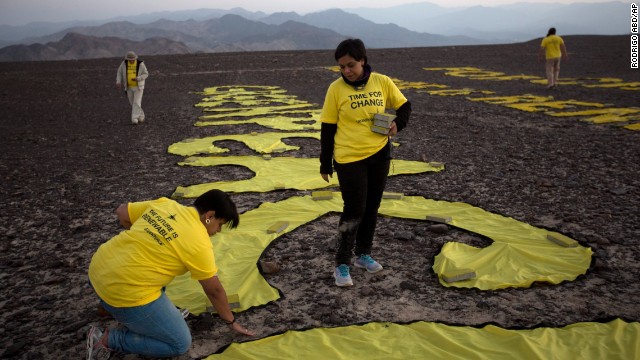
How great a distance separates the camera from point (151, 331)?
305 cm

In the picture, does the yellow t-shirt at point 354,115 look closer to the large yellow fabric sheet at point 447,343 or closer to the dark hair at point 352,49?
the dark hair at point 352,49

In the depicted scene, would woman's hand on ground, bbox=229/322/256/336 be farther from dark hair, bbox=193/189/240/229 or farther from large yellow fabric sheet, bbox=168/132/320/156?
large yellow fabric sheet, bbox=168/132/320/156

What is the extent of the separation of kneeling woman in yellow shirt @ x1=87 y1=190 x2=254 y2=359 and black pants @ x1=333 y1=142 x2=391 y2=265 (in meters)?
1.15

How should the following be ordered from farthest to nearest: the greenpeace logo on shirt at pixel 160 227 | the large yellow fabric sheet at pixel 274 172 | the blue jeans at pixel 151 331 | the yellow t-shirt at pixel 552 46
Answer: the yellow t-shirt at pixel 552 46 < the large yellow fabric sheet at pixel 274 172 < the blue jeans at pixel 151 331 < the greenpeace logo on shirt at pixel 160 227

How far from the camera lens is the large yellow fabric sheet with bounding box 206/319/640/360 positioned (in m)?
3.09

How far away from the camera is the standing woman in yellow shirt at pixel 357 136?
3.74 m

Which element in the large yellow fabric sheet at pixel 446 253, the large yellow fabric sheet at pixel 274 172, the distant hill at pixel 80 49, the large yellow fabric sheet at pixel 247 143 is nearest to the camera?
the large yellow fabric sheet at pixel 446 253

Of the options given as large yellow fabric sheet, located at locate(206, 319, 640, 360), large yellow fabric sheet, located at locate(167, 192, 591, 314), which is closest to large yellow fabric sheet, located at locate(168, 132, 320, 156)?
large yellow fabric sheet, located at locate(167, 192, 591, 314)

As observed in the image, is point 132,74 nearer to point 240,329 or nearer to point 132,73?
point 132,73

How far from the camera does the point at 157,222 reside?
2916 millimetres

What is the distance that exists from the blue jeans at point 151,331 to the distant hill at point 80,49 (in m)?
110

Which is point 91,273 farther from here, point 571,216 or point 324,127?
point 571,216

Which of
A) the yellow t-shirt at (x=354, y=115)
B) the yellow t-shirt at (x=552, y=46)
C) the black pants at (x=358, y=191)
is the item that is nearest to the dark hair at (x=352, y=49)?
the yellow t-shirt at (x=354, y=115)

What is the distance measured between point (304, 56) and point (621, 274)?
36083 mm
